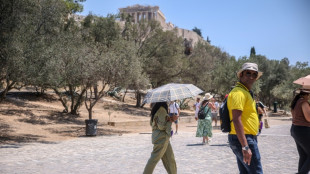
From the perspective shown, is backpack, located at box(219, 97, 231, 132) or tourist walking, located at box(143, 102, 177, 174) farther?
tourist walking, located at box(143, 102, 177, 174)

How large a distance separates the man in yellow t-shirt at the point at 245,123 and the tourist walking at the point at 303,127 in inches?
67.9

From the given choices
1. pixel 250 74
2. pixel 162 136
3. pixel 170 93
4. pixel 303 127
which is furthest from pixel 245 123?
pixel 170 93

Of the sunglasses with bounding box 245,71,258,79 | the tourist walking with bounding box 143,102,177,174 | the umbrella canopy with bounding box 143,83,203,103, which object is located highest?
the sunglasses with bounding box 245,71,258,79

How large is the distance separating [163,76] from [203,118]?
85.6 ft

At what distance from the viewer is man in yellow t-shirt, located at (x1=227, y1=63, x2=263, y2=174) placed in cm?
400

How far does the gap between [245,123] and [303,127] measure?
80.1 inches

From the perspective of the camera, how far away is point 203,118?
12352 mm


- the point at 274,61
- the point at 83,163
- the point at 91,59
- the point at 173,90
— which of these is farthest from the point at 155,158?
the point at 274,61

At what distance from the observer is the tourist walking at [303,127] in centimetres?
563

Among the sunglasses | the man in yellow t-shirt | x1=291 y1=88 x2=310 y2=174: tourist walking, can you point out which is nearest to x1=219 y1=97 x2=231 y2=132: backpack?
the man in yellow t-shirt

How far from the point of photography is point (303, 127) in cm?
572

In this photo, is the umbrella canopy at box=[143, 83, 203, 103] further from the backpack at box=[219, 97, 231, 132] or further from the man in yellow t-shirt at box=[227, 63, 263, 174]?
the man in yellow t-shirt at box=[227, 63, 263, 174]

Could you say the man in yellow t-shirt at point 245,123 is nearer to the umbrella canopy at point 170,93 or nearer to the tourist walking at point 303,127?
the tourist walking at point 303,127

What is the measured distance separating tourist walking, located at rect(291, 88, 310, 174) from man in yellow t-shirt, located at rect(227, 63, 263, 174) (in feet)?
5.66
